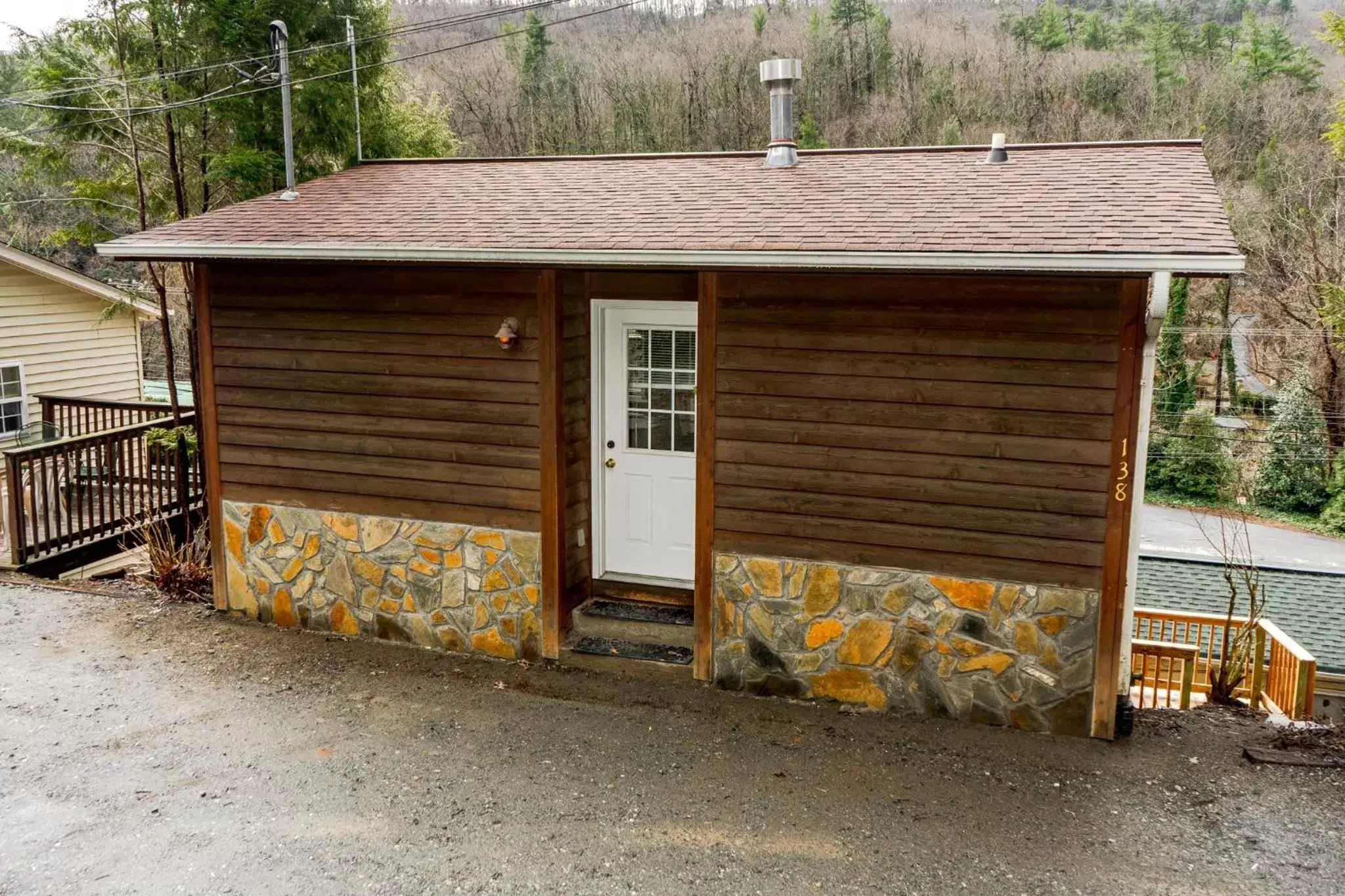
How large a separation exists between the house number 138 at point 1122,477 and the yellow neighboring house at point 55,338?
10.8m

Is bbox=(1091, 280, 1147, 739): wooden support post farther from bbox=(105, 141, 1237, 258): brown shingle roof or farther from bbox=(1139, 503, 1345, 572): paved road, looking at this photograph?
bbox=(1139, 503, 1345, 572): paved road

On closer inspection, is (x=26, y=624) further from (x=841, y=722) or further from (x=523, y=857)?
(x=841, y=722)

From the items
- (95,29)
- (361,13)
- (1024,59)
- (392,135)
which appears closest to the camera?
(95,29)

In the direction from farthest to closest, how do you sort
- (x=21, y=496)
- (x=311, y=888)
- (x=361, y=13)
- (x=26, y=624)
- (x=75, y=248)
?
(x=75, y=248) < (x=361, y=13) < (x=21, y=496) < (x=26, y=624) < (x=311, y=888)

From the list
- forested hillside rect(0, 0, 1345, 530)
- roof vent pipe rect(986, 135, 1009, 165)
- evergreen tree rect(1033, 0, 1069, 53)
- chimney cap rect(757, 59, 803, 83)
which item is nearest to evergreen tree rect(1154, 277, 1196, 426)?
forested hillside rect(0, 0, 1345, 530)

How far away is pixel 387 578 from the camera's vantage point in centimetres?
639

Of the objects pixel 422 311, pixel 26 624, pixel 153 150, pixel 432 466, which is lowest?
pixel 26 624

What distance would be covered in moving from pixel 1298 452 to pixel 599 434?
71.5 ft

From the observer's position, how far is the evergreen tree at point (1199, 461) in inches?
934

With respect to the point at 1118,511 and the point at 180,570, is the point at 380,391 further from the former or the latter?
the point at 1118,511

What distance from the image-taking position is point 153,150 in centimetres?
927

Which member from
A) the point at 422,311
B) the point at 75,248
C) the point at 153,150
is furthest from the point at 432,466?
the point at 75,248

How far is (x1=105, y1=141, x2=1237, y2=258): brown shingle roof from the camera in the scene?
16.0 feet

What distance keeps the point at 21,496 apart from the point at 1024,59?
→ 134ft
